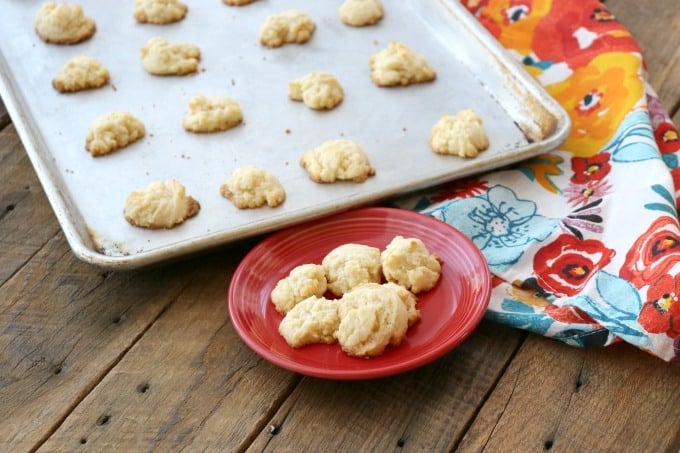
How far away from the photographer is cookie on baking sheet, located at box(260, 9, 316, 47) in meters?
2.80

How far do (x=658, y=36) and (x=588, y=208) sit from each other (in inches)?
42.2

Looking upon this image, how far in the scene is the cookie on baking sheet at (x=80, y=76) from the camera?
2635 mm

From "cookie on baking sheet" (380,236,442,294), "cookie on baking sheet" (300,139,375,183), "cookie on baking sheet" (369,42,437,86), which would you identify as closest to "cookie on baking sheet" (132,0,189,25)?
"cookie on baking sheet" (369,42,437,86)

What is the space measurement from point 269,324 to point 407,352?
31 cm

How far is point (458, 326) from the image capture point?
1.87 m

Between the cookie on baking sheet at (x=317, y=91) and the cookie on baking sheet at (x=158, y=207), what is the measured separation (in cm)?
52

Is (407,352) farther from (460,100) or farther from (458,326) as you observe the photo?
(460,100)

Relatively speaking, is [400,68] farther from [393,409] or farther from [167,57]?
[393,409]

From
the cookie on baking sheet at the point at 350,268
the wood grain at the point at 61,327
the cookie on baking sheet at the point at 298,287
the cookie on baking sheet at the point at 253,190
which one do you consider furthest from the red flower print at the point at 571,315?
the wood grain at the point at 61,327

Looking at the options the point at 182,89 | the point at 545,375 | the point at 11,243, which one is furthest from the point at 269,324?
the point at 182,89

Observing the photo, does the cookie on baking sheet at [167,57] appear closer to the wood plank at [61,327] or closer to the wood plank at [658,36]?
the wood plank at [61,327]

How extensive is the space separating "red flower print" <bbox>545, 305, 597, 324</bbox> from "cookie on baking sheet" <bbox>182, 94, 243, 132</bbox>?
107cm

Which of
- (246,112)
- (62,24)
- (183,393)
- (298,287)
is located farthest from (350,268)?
(62,24)

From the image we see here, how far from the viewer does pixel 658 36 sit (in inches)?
117
